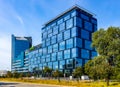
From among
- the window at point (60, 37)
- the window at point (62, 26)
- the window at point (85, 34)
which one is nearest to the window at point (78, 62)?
the window at point (85, 34)

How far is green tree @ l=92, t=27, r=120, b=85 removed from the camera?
58156 millimetres

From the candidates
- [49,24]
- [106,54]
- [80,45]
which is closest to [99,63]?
[106,54]

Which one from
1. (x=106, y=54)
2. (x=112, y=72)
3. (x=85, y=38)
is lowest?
(x=112, y=72)

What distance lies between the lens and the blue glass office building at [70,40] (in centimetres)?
14825

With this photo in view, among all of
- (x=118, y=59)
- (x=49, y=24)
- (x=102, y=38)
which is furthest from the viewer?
(x=49, y=24)

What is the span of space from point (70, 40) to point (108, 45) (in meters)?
92.4

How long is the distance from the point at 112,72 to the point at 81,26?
98955 mm

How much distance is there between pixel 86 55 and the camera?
154500 mm

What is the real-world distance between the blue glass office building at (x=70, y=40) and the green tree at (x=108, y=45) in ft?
267

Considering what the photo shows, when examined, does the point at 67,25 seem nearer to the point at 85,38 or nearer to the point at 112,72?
the point at 85,38

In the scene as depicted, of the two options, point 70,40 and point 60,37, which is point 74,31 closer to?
point 70,40

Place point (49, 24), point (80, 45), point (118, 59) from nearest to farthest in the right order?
point (118, 59) < point (80, 45) < point (49, 24)

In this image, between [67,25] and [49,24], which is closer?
[67,25]

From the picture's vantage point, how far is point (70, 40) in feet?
499
